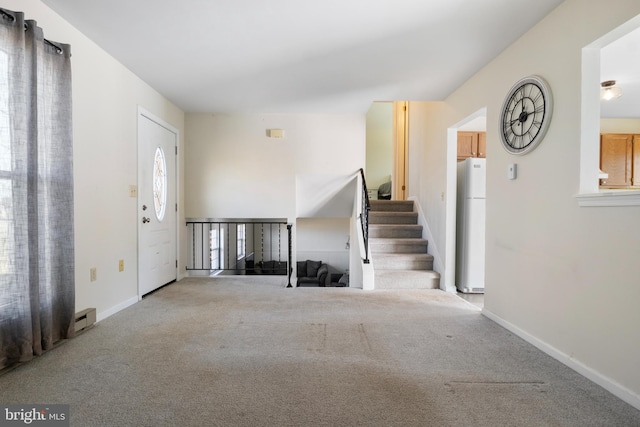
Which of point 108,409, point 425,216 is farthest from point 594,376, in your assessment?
point 425,216

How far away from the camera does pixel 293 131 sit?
15.4ft

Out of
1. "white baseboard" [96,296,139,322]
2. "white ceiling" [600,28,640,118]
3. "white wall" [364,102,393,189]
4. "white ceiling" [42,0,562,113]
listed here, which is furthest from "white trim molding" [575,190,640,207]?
"white wall" [364,102,393,189]

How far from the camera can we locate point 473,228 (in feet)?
12.9

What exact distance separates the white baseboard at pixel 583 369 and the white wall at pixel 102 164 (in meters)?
3.48

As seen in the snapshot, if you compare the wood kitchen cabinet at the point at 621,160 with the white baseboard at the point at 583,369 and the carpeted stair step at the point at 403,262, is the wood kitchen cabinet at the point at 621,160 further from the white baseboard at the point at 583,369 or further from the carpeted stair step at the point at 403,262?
the white baseboard at the point at 583,369

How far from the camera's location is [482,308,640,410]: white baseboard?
1.61m

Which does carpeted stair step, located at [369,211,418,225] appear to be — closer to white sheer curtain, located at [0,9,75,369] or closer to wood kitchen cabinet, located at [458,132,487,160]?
wood kitchen cabinet, located at [458,132,487,160]

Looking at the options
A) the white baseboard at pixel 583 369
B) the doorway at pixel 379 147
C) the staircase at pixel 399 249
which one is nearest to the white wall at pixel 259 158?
the staircase at pixel 399 249

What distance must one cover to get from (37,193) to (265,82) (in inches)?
89.9

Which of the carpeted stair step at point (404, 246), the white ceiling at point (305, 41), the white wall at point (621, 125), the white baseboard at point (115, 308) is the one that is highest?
the white ceiling at point (305, 41)

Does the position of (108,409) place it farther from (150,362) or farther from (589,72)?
(589,72)

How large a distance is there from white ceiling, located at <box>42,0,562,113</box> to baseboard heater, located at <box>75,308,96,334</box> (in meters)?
2.20

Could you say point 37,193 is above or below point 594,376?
above

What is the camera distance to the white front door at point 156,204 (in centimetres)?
343
